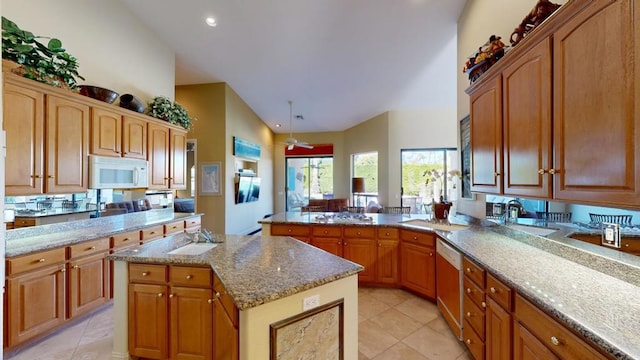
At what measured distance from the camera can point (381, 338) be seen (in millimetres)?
2596

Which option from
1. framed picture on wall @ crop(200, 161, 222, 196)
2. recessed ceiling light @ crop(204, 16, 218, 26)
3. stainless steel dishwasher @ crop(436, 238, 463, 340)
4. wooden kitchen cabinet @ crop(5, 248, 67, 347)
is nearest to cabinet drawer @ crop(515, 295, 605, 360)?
stainless steel dishwasher @ crop(436, 238, 463, 340)

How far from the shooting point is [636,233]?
1533mm

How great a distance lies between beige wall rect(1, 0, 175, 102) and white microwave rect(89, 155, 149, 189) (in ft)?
3.67

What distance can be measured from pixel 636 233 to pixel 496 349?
106 cm

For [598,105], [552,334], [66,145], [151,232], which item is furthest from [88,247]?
[598,105]

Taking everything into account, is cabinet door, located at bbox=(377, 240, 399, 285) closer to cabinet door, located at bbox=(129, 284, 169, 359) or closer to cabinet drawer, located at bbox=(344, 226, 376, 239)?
cabinet drawer, located at bbox=(344, 226, 376, 239)

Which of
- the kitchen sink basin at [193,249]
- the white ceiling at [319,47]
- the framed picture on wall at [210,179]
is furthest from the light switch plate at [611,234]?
the framed picture on wall at [210,179]

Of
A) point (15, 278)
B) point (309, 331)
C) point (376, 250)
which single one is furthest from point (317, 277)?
point (15, 278)

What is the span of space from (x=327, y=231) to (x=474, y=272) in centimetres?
203

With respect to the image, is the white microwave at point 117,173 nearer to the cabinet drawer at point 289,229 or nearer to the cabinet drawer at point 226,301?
the cabinet drawer at point 289,229

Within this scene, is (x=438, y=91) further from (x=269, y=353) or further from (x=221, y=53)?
(x=269, y=353)

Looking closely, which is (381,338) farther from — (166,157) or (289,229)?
(166,157)

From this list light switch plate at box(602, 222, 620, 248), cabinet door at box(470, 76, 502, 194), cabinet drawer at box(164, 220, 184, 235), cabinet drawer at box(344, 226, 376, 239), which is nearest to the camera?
light switch plate at box(602, 222, 620, 248)

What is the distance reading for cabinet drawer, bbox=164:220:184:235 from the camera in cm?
405
